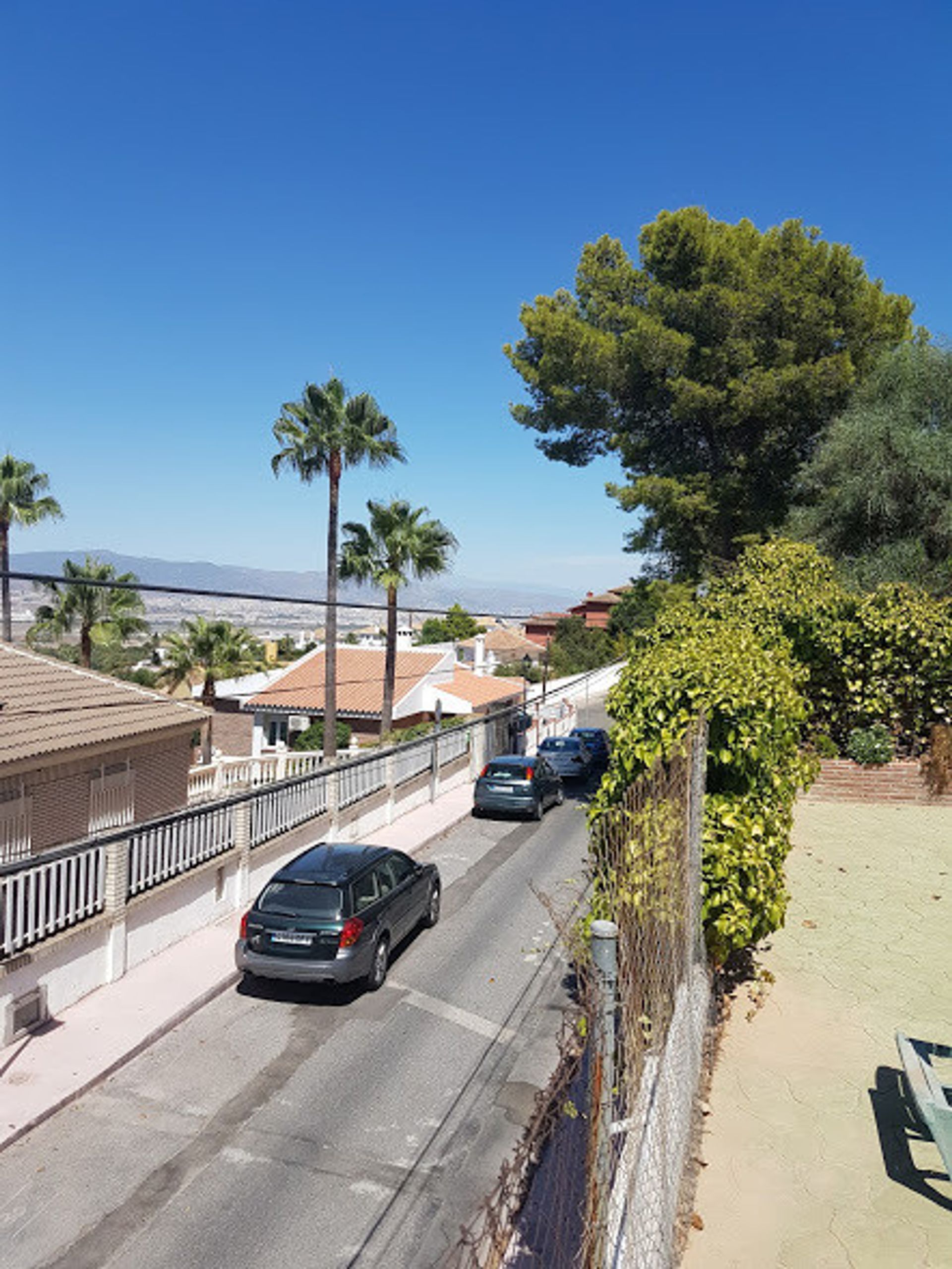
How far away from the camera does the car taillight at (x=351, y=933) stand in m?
10.2

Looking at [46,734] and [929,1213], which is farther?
[46,734]

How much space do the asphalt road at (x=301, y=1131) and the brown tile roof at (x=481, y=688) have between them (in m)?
29.2

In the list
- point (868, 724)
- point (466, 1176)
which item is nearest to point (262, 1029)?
point (466, 1176)

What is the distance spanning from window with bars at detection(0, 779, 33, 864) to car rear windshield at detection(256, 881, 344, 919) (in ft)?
15.8

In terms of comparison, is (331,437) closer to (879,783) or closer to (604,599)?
(879,783)

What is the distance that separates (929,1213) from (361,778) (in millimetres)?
14457

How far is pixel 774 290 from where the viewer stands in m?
22.4

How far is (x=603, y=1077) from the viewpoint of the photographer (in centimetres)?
346

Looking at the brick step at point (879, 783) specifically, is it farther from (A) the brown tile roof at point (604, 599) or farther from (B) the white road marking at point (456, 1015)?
(A) the brown tile roof at point (604, 599)

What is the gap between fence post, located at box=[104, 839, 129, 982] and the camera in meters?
10.5

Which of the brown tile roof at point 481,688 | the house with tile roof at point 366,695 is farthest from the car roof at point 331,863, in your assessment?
the brown tile roof at point 481,688

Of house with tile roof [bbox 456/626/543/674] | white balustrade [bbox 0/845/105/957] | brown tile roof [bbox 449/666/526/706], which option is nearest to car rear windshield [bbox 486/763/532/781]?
white balustrade [bbox 0/845/105/957]

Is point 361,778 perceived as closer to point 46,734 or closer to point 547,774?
point 547,774

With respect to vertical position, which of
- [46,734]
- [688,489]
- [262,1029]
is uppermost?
[688,489]
